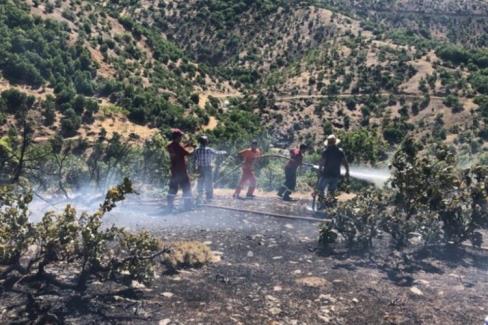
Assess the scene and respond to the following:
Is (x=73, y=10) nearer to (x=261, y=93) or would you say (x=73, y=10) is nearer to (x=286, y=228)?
(x=261, y=93)

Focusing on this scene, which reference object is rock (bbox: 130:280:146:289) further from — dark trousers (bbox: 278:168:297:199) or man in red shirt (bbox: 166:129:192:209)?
dark trousers (bbox: 278:168:297:199)

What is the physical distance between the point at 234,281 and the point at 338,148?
16.3ft

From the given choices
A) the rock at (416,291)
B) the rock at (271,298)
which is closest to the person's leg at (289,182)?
the rock at (416,291)

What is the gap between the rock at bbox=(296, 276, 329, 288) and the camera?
7277mm

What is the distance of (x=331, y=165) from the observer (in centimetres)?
1142

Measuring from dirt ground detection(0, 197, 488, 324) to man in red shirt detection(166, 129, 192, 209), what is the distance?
124 centimetres

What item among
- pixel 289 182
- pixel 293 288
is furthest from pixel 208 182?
pixel 293 288

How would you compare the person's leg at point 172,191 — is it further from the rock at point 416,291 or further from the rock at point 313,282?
the rock at point 416,291

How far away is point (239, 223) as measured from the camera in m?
10.3

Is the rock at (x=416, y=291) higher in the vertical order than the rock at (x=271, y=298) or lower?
higher

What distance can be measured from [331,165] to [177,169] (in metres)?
3.21

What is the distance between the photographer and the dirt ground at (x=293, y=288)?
6227 mm

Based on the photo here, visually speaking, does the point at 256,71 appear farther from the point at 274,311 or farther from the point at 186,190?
the point at 274,311

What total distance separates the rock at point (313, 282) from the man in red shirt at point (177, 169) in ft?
13.9
